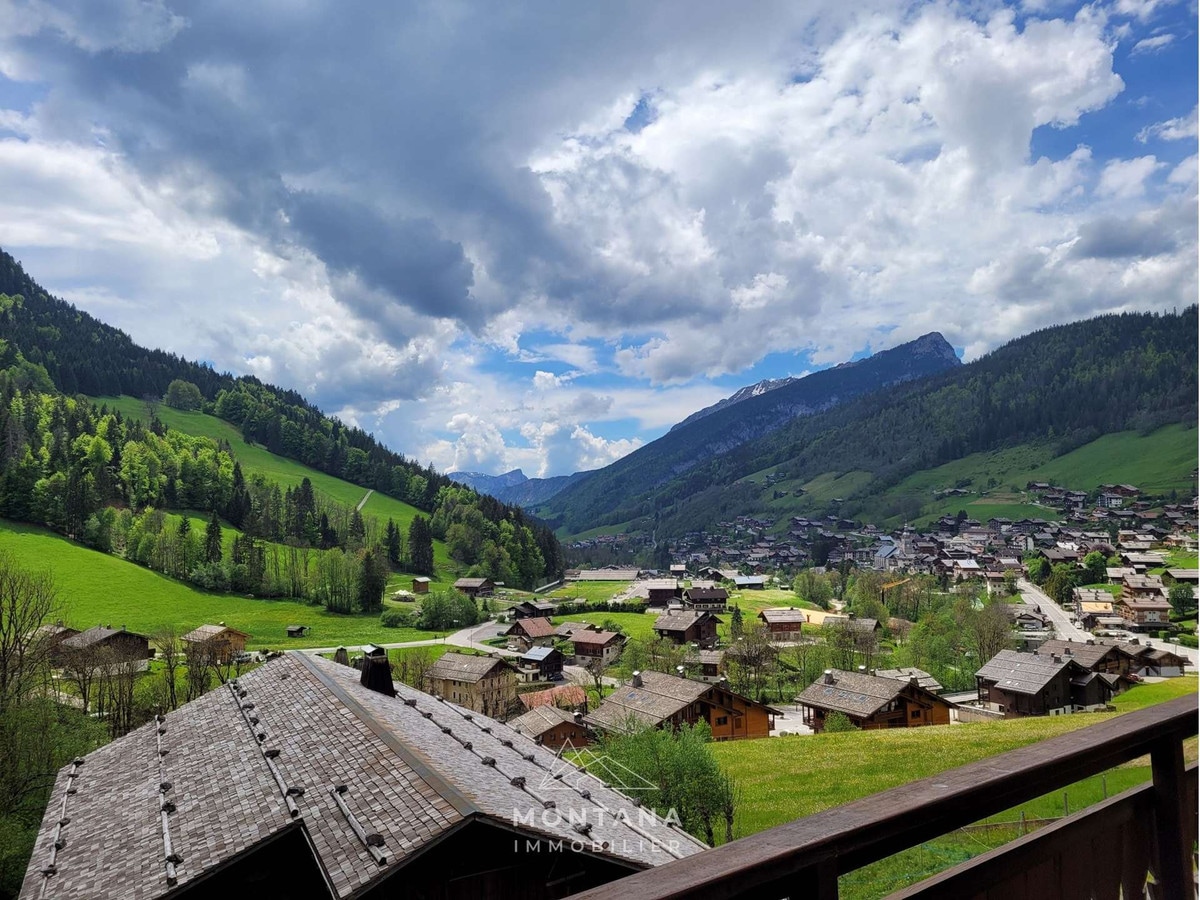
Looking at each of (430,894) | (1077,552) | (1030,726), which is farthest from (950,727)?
(1077,552)

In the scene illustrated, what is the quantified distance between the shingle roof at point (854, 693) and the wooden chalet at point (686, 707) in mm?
3711

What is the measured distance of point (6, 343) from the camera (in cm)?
18538

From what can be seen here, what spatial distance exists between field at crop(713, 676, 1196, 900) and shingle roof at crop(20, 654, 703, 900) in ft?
40.5

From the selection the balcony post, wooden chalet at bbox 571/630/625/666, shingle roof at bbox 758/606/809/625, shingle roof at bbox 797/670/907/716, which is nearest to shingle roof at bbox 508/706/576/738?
shingle roof at bbox 797/670/907/716

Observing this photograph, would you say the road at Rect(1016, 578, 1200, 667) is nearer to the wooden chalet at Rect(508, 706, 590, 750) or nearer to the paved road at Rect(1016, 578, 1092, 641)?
the paved road at Rect(1016, 578, 1092, 641)

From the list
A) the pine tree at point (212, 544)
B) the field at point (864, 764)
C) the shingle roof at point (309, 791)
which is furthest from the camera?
the pine tree at point (212, 544)

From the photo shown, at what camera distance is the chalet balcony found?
162 cm

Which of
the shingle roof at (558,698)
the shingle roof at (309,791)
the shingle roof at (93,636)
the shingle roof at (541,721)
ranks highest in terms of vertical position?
the shingle roof at (309,791)

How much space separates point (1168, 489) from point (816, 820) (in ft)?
733

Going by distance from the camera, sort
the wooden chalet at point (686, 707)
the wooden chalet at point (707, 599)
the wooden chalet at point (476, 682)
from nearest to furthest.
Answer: the wooden chalet at point (686, 707), the wooden chalet at point (476, 682), the wooden chalet at point (707, 599)

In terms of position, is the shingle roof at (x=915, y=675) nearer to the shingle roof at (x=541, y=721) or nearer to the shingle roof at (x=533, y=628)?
the shingle roof at (x=541, y=721)

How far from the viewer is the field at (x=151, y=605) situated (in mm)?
79750

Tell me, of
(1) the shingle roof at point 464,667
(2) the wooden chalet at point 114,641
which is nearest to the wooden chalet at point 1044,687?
(1) the shingle roof at point 464,667

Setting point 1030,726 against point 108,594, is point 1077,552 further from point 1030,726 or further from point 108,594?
point 108,594
